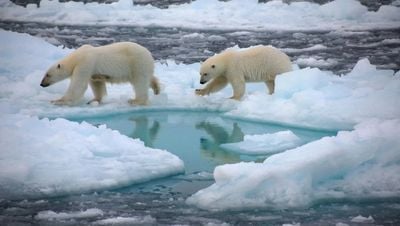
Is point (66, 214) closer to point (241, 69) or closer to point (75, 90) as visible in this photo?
point (75, 90)

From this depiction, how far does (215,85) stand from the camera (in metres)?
8.13

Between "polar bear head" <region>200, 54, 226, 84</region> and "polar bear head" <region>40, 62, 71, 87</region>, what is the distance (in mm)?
1368

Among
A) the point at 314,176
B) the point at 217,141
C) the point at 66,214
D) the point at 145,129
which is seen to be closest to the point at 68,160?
the point at 66,214

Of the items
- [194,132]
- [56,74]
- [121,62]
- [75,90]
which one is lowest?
[194,132]

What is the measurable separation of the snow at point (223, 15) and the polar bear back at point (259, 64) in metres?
7.55

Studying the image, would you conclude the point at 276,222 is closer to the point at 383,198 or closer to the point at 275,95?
the point at 383,198

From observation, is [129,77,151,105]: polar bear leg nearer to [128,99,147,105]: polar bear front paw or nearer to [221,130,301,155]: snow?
[128,99,147,105]: polar bear front paw

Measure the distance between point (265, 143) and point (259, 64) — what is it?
2.26 meters

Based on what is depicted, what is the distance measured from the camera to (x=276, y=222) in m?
4.09

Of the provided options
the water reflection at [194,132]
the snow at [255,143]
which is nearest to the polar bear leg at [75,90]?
the snow at [255,143]

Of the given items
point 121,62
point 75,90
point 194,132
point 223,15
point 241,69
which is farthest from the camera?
point 223,15

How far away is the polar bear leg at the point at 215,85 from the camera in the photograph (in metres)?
8.06

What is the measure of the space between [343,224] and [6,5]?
17.2m

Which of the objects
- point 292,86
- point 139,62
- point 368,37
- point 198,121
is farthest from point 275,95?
point 368,37
